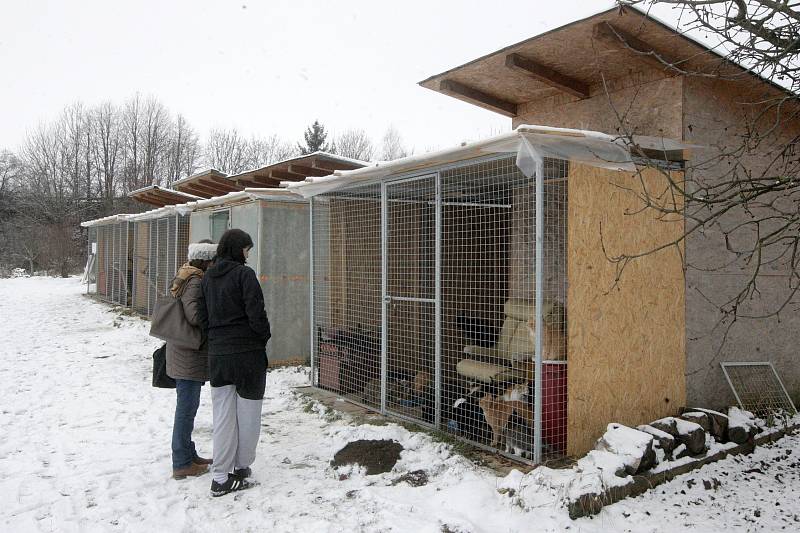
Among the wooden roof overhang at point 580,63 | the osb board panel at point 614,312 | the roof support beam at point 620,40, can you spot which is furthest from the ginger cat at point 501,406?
the roof support beam at point 620,40

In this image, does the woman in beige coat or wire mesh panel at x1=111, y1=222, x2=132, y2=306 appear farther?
wire mesh panel at x1=111, y1=222, x2=132, y2=306

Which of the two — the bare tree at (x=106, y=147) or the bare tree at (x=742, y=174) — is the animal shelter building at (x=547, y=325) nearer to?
the bare tree at (x=742, y=174)

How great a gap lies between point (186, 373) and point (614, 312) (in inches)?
134

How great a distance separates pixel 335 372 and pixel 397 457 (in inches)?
90.8

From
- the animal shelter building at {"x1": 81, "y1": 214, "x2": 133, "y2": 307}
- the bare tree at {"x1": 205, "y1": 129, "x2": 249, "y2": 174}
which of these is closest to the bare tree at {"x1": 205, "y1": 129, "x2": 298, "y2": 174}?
the bare tree at {"x1": 205, "y1": 129, "x2": 249, "y2": 174}

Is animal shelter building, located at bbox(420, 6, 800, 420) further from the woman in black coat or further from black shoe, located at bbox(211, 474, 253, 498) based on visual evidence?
black shoe, located at bbox(211, 474, 253, 498)

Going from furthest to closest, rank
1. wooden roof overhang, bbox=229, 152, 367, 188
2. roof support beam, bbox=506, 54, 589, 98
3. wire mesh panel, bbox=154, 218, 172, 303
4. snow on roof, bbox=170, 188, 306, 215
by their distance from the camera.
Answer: wire mesh panel, bbox=154, 218, 172, 303 < wooden roof overhang, bbox=229, 152, 367, 188 < snow on roof, bbox=170, 188, 306, 215 < roof support beam, bbox=506, 54, 589, 98

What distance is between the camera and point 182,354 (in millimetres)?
4141

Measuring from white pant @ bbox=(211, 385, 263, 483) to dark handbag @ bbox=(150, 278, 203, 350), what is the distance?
1.33 feet

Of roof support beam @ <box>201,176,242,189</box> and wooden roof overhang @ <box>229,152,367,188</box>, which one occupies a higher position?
roof support beam @ <box>201,176,242,189</box>

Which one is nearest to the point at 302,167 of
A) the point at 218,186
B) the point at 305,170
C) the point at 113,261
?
the point at 305,170

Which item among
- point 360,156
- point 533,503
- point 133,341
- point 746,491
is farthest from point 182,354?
point 360,156

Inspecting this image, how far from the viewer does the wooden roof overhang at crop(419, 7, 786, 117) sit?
4715mm

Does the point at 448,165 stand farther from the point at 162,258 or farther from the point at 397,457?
the point at 162,258
